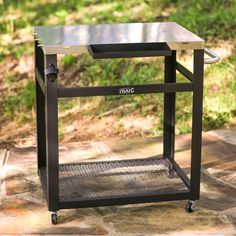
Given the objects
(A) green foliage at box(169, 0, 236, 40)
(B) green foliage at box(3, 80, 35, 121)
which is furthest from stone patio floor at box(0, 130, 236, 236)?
(A) green foliage at box(169, 0, 236, 40)

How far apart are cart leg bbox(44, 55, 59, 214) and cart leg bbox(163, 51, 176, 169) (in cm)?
88

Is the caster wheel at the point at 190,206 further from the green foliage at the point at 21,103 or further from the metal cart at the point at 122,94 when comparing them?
the green foliage at the point at 21,103

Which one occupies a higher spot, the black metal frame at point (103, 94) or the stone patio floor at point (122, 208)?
the black metal frame at point (103, 94)

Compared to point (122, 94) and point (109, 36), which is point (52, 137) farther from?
point (109, 36)

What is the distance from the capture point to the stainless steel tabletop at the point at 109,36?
3.79 m

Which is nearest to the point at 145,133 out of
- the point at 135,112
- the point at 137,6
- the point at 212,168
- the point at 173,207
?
the point at 135,112

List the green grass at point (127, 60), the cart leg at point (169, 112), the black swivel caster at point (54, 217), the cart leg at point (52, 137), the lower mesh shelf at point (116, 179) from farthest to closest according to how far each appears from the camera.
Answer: the green grass at point (127, 60)
the cart leg at point (169, 112)
the lower mesh shelf at point (116, 179)
the black swivel caster at point (54, 217)
the cart leg at point (52, 137)

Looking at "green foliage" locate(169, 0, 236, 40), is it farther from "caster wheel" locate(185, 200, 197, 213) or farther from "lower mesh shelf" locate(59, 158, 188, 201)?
"caster wheel" locate(185, 200, 197, 213)

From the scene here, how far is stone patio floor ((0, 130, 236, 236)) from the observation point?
12.9ft

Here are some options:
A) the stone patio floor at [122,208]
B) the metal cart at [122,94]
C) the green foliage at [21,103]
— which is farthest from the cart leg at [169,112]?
the green foliage at [21,103]

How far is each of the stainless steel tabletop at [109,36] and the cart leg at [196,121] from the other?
0.08m

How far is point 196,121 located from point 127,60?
289 cm

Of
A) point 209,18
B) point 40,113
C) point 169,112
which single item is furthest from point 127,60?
point 40,113

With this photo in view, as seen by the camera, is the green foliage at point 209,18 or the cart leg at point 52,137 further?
the green foliage at point 209,18
